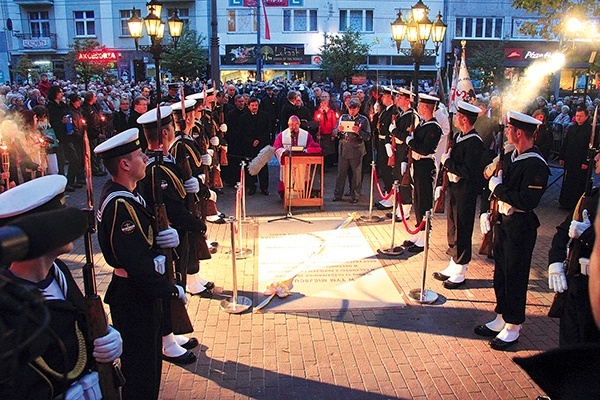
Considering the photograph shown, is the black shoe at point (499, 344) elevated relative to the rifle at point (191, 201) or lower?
lower

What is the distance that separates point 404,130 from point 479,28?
33532mm

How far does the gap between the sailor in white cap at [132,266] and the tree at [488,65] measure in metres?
32.3

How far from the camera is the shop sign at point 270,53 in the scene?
40.7 meters

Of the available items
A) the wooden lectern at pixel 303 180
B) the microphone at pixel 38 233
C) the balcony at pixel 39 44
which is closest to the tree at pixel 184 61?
the balcony at pixel 39 44

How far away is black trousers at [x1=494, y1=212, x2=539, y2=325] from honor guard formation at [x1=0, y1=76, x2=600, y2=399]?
0.6 inches

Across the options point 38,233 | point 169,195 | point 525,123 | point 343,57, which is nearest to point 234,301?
point 169,195

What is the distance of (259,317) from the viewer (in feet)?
21.7

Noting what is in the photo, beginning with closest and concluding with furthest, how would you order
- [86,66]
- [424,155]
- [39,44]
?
1. [424,155]
2. [86,66]
3. [39,44]

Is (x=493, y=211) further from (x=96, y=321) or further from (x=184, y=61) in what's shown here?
(x=184, y=61)

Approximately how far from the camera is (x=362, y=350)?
5793mm

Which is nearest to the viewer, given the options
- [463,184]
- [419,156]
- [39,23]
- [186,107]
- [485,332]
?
[485,332]

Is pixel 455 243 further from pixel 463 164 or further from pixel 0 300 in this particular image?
pixel 0 300

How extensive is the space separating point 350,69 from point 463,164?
2757cm

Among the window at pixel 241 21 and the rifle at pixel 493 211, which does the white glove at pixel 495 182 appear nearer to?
the rifle at pixel 493 211
